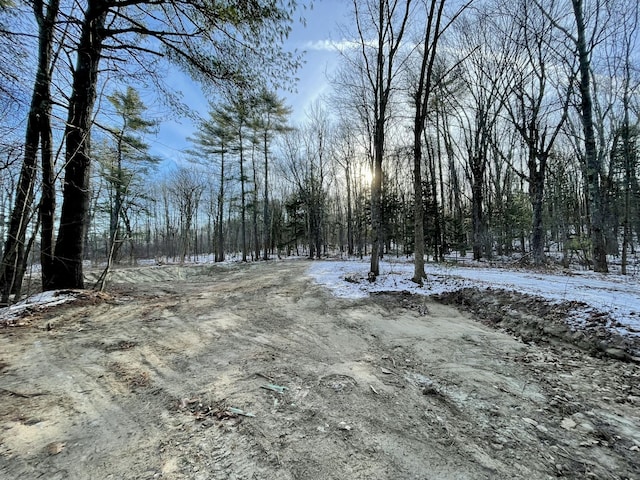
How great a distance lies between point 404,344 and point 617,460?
216 cm

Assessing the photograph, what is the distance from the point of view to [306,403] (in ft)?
7.66

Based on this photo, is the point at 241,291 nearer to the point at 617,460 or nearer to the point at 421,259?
the point at 421,259

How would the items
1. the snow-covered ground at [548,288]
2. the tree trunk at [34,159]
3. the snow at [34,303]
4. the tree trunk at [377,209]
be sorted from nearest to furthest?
→ 1. the snow-covered ground at [548,288]
2. the snow at [34,303]
3. the tree trunk at [34,159]
4. the tree trunk at [377,209]

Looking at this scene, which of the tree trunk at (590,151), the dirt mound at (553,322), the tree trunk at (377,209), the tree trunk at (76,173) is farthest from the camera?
the tree trunk at (590,151)

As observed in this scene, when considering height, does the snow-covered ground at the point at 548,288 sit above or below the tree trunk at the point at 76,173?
below

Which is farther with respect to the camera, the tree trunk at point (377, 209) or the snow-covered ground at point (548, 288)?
the tree trunk at point (377, 209)

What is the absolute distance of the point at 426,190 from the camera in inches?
709

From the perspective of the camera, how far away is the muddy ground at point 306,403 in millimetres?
1705

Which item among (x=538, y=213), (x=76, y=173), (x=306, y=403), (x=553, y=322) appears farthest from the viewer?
(x=538, y=213)

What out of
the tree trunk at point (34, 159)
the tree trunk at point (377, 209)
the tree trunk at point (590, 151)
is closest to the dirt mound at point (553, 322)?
the tree trunk at point (377, 209)

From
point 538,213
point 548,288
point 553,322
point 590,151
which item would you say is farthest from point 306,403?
point 538,213

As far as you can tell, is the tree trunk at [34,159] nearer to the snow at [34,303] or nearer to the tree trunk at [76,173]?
the tree trunk at [76,173]

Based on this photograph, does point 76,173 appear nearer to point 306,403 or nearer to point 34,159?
point 34,159

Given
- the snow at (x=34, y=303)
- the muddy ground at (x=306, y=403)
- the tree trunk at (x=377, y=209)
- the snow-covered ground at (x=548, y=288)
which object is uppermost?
the tree trunk at (x=377, y=209)
